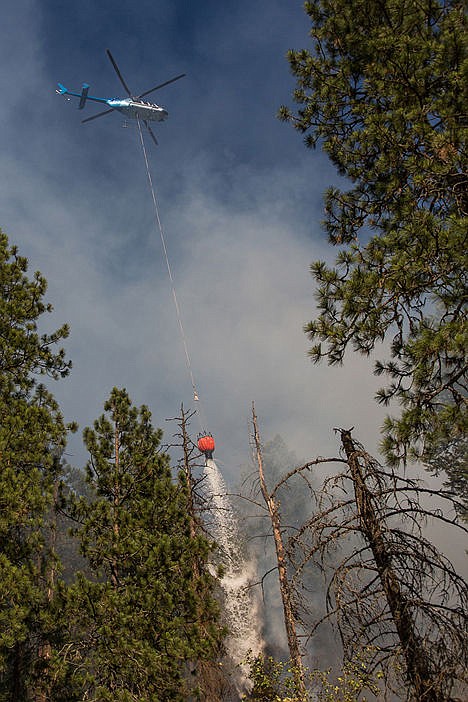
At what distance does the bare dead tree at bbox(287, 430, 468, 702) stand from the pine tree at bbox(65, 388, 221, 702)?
4.40 metres

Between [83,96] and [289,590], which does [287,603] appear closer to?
[289,590]

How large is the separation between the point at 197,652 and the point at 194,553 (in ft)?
5.47

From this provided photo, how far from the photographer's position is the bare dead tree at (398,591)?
4410 millimetres

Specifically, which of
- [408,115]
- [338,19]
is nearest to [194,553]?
[408,115]

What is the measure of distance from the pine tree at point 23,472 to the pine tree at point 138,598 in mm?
797

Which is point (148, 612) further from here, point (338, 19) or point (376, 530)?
point (338, 19)

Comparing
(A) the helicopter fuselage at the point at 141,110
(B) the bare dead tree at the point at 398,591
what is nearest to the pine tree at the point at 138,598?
(B) the bare dead tree at the point at 398,591

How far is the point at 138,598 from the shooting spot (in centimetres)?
839

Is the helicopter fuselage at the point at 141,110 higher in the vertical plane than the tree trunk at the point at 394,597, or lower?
higher

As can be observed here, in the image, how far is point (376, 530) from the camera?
5035mm

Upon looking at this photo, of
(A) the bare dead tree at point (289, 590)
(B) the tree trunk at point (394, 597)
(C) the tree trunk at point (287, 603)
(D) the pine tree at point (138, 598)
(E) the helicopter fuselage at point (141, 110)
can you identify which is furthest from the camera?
(E) the helicopter fuselage at point (141, 110)

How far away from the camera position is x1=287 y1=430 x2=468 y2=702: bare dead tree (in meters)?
4.41

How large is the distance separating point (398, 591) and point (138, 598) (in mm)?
5302

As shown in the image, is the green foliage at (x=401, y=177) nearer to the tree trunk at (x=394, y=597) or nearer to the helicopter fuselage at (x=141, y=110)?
the tree trunk at (x=394, y=597)
